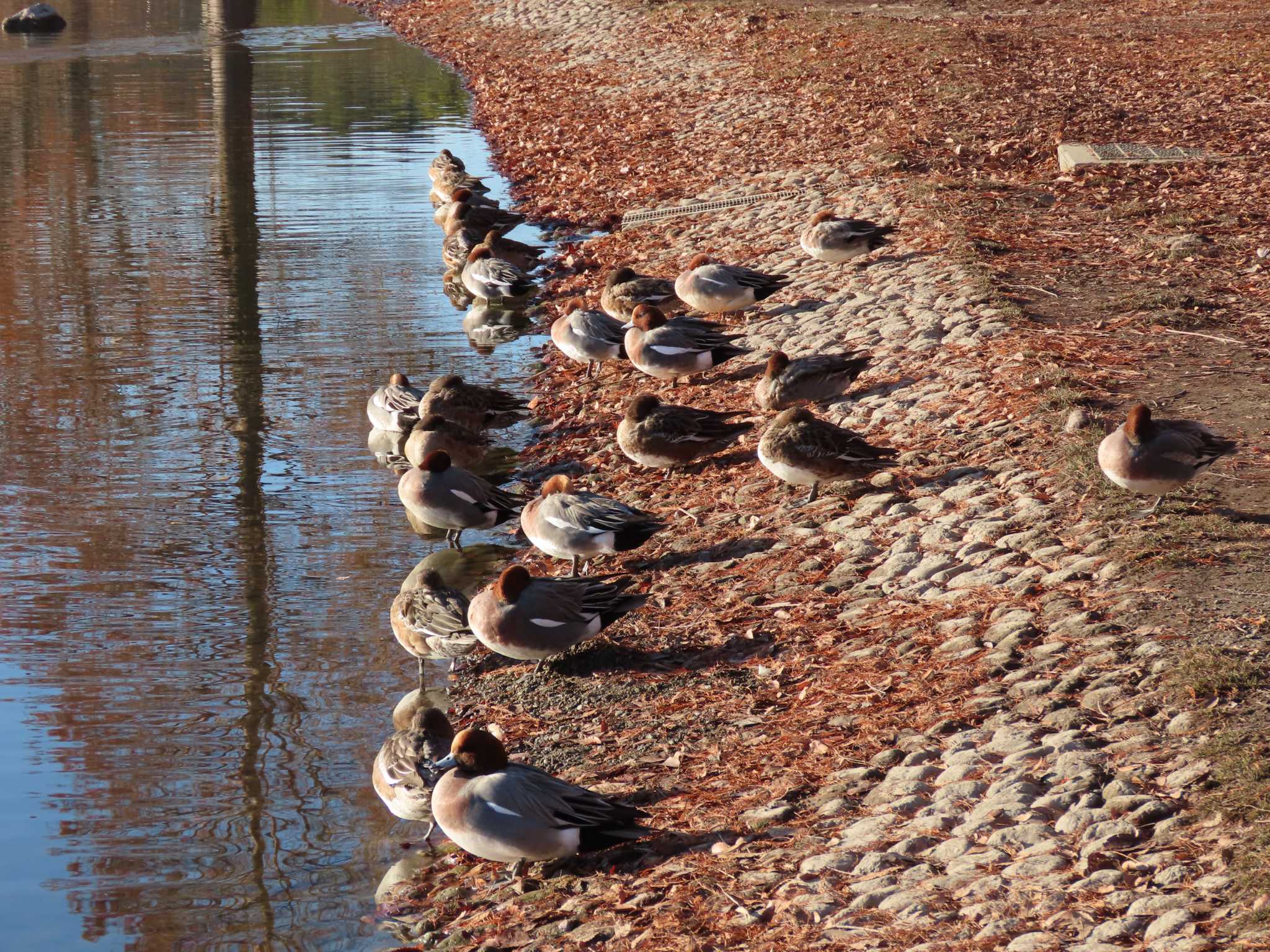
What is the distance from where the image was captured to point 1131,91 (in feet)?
53.9

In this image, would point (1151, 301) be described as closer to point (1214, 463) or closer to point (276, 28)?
point (1214, 463)

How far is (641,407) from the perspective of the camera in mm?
9062

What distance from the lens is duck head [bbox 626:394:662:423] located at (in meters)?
9.07

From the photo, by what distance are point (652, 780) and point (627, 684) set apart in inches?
40.8

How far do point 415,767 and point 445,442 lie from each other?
13.5 feet

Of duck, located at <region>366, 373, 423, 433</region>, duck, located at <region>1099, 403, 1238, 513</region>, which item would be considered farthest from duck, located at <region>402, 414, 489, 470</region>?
duck, located at <region>1099, 403, 1238, 513</region>

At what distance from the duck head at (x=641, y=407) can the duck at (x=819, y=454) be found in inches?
49.1

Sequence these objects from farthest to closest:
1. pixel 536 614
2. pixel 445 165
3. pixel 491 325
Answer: pixel 445 165
pixel 491 325
pixel 536 614

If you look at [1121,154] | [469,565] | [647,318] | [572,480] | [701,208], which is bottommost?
[469,565]

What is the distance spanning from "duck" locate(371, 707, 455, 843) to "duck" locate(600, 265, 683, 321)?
6.17 m

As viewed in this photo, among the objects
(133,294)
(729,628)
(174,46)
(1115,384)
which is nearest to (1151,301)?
(1115,384)

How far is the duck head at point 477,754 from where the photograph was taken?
5.55 meters

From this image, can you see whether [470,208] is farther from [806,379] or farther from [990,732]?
[990,732]

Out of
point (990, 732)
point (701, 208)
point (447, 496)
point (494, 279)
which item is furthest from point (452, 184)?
point (990, 732)
